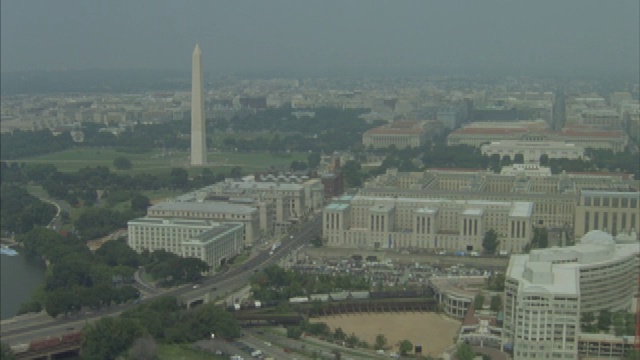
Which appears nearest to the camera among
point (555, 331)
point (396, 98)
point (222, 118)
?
point (555, 331)

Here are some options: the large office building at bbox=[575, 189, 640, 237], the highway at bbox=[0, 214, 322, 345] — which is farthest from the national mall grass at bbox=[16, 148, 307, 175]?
the large office building at bbox=[575, 189, 640, 237]

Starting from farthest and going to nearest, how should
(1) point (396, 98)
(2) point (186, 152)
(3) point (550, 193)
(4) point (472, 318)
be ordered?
(1) point (396, 98)
(2) point (186, 152)
(3) point (550, 193)
(4) point (472, 318)

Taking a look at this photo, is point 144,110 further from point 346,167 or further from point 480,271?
point 480,271

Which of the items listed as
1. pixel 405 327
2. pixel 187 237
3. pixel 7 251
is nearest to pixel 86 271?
pixel 187 237

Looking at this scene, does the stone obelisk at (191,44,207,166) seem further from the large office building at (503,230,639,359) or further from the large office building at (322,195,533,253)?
the large office building at (503,230,639,359)

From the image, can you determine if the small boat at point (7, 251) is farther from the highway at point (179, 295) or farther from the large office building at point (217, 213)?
the highway at point (179, 295)

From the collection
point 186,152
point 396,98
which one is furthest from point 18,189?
point 396,98

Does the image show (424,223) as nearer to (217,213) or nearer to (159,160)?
(217,213)

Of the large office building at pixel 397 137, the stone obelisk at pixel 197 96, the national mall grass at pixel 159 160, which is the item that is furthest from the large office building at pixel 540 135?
the stone obelisk at pixel 197 96
